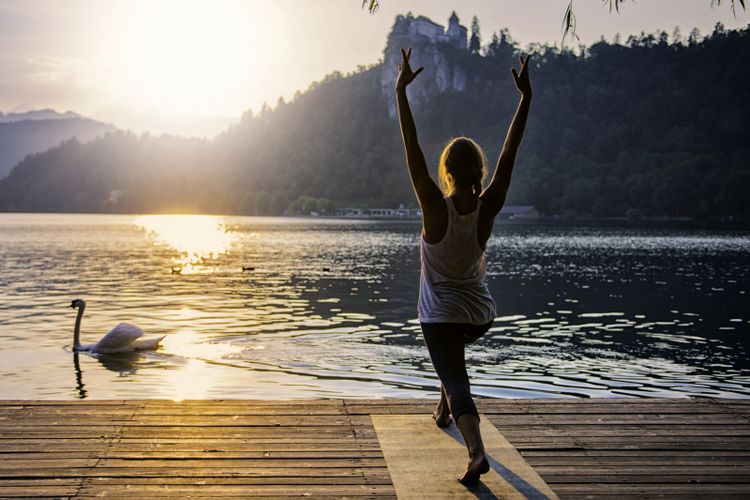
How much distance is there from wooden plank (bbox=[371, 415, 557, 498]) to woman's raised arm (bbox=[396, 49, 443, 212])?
1556mm

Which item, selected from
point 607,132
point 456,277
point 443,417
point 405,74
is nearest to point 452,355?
point 456,277

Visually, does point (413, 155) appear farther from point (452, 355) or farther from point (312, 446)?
point (312, 446)

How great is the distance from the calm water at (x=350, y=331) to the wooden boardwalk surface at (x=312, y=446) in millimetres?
5818

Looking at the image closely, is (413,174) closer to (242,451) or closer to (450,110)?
(242,451)

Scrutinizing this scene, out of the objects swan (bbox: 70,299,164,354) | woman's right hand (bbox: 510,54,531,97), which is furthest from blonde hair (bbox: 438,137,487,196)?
swan (bbox: 70,299,164,354)

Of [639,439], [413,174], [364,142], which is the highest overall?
[364,142]

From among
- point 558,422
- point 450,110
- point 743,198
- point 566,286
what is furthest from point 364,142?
point 558,422

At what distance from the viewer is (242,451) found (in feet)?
16.0

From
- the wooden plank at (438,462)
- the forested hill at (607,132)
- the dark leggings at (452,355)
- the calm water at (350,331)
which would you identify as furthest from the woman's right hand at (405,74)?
the forested hill at (607,132)

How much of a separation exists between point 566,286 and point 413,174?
29.7m

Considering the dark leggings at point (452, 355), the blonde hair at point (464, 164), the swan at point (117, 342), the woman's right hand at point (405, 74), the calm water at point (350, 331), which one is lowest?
the calm water at point (350, 331)

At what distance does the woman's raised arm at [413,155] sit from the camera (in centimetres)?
413

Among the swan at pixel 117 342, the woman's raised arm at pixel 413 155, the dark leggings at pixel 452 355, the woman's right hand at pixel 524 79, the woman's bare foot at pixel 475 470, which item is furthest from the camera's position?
the swan at pixel 117 342

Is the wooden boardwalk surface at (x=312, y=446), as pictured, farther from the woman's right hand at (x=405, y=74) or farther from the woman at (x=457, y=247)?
the woman's right hand at (x=405, y=74)
